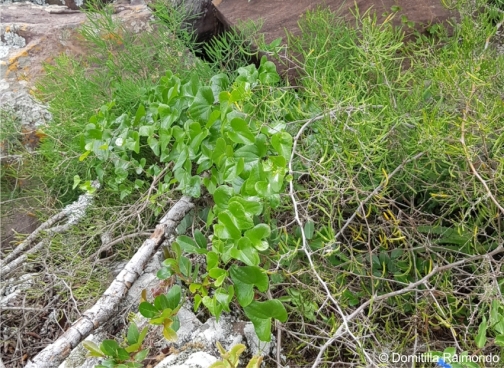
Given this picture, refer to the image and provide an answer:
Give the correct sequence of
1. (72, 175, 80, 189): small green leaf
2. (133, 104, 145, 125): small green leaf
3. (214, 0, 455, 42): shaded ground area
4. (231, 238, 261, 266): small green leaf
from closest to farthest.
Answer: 1. (231, 238, 261, 266): small green leaf
2. (133, 104, 145, 125): small green leaf
3. (72, 175, 80, 189): small green leaf
4. (214, 0, 455, 42): shaded ground area

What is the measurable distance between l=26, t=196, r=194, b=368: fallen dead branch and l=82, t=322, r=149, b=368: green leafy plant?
0.17 feet

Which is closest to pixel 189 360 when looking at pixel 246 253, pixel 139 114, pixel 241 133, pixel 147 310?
pixel 147 310

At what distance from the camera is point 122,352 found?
1.43 m

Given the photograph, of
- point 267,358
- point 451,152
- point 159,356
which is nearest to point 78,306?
point 159,356

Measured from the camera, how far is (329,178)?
4.94ft

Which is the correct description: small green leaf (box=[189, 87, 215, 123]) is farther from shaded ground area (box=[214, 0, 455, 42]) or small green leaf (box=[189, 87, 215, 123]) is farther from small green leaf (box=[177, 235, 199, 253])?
shaded ground area (box=[214, 0, 455, 42])

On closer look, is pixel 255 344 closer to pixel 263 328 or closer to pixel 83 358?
pixel 263 328

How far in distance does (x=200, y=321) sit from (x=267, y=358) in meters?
0.28

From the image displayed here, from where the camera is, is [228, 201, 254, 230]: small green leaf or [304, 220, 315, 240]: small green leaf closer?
[228, 201, 254, 230]: small green leaf

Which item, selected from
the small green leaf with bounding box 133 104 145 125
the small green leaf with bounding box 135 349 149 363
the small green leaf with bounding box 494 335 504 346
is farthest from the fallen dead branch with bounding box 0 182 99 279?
the small green leaf with bounding box 494 335 504 346

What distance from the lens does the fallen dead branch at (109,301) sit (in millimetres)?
1433

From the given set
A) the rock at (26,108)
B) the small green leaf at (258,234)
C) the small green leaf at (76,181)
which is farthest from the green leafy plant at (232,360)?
the rock at (26,108)

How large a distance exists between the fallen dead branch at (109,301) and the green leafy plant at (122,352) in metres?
0.05

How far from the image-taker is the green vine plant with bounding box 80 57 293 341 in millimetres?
1362
